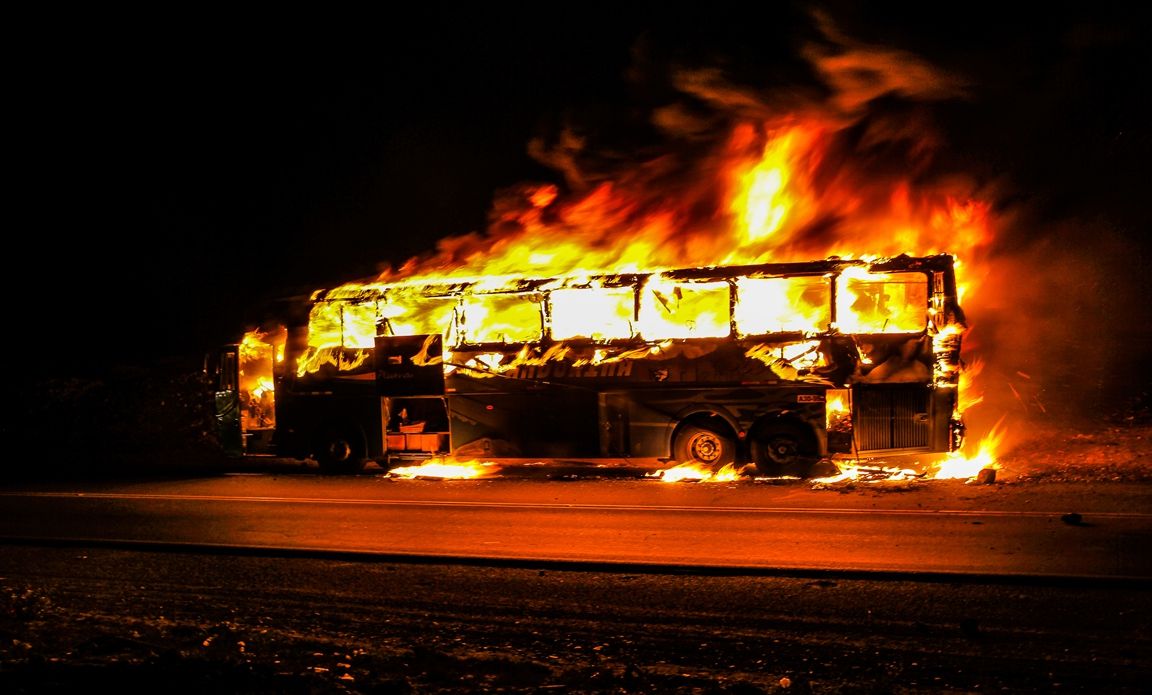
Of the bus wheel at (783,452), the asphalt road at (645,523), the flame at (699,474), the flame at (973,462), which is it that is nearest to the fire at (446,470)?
the asphalt road at (645,523)

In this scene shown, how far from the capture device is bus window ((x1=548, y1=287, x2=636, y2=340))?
14914 millimetres

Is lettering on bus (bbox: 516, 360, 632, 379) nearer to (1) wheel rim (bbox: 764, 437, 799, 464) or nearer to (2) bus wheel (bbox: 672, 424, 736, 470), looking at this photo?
(2) bus wheel (bbox: 672, 424, 736, 470)

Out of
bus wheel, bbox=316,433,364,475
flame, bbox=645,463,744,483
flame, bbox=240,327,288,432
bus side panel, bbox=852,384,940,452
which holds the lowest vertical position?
flame, bbox=645,463,744,483

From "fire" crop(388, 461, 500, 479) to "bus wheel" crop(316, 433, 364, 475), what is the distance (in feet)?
1.95

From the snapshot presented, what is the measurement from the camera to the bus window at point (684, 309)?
47.4 ft

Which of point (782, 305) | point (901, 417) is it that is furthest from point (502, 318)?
point (901, 417)

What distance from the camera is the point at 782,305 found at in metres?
14.2

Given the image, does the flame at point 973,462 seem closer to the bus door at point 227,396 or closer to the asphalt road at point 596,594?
the asphalt road at point 596,594

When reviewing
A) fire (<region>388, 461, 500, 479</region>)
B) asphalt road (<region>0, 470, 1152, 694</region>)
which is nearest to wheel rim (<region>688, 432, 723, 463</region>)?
asphalt road (<region>0, 470, 1152, 694</region>)

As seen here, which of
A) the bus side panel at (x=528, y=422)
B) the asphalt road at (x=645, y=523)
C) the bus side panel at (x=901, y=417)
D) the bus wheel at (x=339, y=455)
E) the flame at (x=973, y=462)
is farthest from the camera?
the bus wheel at (x=339, y=455)

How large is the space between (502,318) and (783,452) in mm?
4744

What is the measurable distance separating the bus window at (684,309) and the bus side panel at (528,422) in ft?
4.82

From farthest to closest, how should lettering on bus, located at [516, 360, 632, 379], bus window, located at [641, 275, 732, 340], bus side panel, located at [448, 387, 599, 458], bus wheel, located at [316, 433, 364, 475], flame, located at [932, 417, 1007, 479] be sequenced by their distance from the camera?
1. bus wheel, located at [316, 433, 364, 475]
2. bus side panel, located at [448, 387, 599, 458]
3. lettering on bus, located at [516, 360, 632, 379]
4. bus window, located at [641, 275, 732, 340]
5. flame, located at [932, 417, 1007, 479]

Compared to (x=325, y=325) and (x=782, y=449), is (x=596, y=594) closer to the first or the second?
(x=782, y=449)
